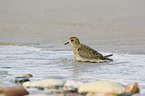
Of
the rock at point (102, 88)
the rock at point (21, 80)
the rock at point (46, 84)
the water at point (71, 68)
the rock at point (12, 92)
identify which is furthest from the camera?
the water at point (71, 68)

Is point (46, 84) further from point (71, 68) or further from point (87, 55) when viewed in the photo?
point (87, 55)

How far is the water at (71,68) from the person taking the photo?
523 centimetres

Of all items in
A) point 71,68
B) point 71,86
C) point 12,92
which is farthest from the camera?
point 71,68

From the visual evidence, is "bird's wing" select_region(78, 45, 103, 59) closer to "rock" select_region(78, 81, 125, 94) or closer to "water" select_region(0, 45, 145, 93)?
"water" select_region(0, 45, 145, 93)

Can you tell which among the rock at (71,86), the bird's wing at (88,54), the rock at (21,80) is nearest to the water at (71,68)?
the rock at (21,80)

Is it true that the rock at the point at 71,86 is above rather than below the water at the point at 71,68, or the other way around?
below

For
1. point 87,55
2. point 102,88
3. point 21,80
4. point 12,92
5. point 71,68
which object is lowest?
point 102,88

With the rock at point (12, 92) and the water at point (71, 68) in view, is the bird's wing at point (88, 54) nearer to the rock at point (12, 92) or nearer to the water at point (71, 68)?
the water at point (71, 68)

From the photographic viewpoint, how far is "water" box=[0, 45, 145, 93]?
523cm

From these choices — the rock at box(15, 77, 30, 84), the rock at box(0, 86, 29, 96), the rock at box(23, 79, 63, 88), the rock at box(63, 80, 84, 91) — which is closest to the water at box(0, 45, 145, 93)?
the rock at box(15, 77, 30, 84)

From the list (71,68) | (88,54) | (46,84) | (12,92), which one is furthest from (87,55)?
(12,92)

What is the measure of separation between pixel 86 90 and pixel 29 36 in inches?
412

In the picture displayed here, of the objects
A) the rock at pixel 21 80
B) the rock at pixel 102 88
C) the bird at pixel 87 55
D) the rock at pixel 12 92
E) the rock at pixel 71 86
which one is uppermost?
the bird at pixel 87 55

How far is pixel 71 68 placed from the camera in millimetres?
6352
